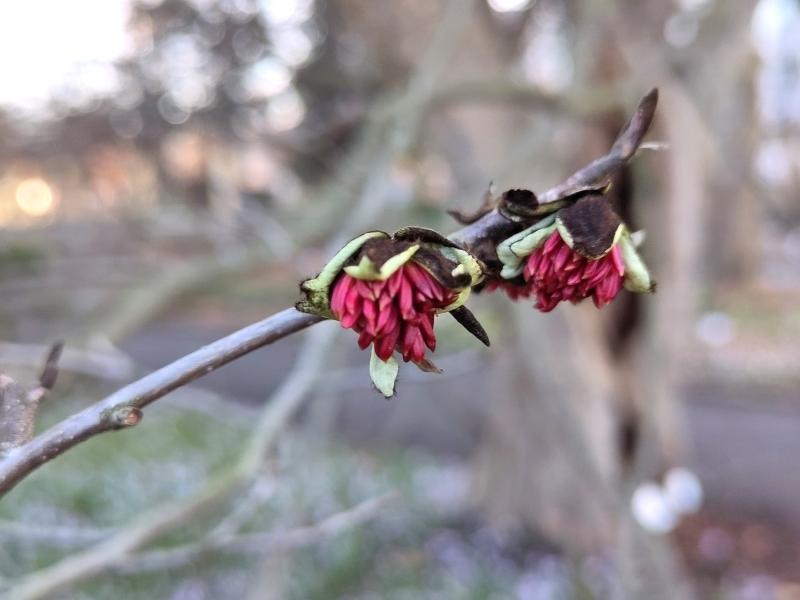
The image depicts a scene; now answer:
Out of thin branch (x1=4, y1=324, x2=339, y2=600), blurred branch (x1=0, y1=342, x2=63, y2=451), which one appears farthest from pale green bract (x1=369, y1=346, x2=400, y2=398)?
thin branch (x1=4, y1=324, x2=339, y2=600)

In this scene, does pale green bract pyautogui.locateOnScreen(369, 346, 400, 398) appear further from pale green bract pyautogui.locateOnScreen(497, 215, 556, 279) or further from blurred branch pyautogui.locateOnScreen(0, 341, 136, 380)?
blurred branch pyautogui.locateOnScreen(0, 341, 136, 380)

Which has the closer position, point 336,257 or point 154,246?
point 336,257

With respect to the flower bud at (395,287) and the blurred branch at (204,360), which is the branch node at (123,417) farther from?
the flower bud at (395,287)

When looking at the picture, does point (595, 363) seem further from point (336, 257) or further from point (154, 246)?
point (336, 257)

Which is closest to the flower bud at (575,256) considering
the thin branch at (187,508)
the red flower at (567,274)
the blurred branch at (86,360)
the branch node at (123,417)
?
the red flower at (567,274)

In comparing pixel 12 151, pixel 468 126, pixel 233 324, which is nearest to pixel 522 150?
pixel 468 126

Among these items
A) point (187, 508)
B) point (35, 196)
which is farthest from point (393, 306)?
point (35, 196)
